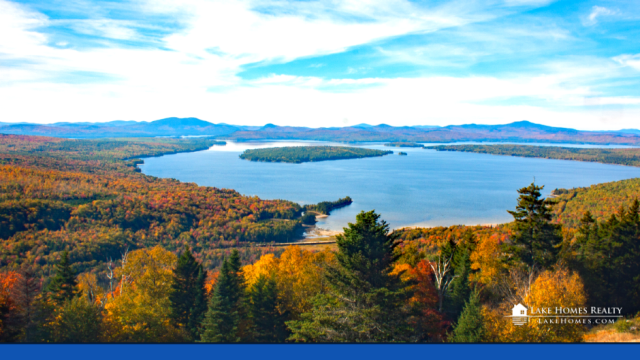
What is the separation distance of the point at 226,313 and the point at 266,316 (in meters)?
1.27

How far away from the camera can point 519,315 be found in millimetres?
8367

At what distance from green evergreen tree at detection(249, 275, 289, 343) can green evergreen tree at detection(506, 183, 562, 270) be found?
25.9 ft

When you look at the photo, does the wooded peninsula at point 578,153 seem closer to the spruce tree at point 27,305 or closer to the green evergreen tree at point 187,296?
the green evergreen tree at point 187,296

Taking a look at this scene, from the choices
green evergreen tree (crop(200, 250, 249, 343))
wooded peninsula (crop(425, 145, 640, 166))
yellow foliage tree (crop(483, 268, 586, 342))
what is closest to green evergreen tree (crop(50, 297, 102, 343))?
green evergreen tree (crop(200, 250, 249, 343))

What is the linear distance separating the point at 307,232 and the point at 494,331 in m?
37.2

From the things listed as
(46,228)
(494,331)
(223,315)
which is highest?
(494,331)

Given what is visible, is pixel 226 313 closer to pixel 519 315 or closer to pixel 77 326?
pixel 77 326

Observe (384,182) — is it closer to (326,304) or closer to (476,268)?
(476,268)

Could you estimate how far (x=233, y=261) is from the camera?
13211 millimetres

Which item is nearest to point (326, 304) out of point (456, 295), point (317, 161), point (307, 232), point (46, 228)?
point (456, 295)

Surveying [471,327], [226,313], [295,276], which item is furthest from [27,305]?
[471,327]

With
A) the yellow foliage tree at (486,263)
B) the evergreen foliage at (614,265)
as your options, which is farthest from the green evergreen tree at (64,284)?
the evergreen foliage at (614,265)

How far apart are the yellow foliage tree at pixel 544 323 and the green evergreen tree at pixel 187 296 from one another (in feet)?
28.1

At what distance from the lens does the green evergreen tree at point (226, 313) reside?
10.4 metres
